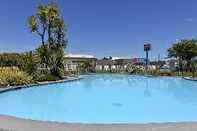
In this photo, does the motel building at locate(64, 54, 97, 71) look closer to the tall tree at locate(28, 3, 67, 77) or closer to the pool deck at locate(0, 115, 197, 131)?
the tall tree at locate(28, 3, 67, 77)

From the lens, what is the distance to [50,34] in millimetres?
31844

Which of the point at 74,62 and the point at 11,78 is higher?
the point at 74,62

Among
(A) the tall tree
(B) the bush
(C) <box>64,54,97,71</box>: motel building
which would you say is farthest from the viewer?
(C) <box>64,54,97,71</box>: motel building

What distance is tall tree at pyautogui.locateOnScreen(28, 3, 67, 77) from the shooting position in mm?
31000

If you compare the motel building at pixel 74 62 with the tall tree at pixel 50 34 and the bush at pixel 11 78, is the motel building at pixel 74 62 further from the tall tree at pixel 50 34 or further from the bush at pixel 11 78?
the bush at pixel 11 78

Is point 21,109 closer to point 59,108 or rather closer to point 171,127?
point 59,108

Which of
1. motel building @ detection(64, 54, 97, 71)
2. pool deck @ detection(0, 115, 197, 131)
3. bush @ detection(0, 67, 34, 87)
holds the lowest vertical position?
pool deck @ detection(0, 115, 197, 131)

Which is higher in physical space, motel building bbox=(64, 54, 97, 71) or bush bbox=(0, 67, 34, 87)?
motel building bbox=(64, 54, 97, 71)

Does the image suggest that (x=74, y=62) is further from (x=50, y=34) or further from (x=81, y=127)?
(x=81, y=127)

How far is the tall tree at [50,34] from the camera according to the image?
31000mm

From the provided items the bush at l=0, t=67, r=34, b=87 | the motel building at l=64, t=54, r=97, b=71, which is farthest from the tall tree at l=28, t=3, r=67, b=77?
the bush at l=0, t=67, r=34, b=87

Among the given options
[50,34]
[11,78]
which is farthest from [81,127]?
[50,34]

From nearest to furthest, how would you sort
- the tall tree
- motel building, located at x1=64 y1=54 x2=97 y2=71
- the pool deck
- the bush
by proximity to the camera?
the pool deck < the bush < the tall tree < motel building, located at x1=64 y1=54 x2=97 y2=71

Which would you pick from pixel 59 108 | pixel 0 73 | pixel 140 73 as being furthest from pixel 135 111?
pixel 140 73
